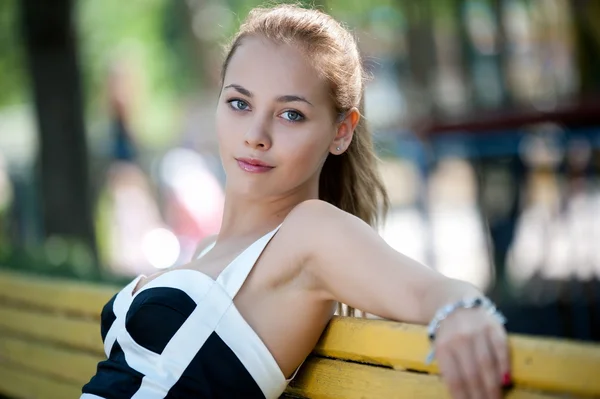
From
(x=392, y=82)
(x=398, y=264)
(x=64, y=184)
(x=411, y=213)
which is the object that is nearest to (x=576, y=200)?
(x=64, y=184)

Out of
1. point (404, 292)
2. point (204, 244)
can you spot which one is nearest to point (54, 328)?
point (204, 244)

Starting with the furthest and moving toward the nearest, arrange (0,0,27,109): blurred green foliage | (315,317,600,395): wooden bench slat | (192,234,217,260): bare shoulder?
(0,0,27,109): blurred green foliage, (192,234,217,260): bare shoulder, (315,317,600,395): wooden bench slat

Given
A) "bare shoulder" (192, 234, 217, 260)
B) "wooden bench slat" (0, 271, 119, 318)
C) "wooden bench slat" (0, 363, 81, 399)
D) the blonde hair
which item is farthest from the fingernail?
"wooden bench slat" (0, 363, 81, 399)

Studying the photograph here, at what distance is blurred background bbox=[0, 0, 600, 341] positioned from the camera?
6.33 m

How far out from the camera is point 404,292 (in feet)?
6.03

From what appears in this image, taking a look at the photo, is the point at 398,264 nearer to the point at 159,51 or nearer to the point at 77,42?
the point at 77,42

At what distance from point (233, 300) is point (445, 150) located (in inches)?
227

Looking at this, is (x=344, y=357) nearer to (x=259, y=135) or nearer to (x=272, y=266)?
(x=272, y=266)

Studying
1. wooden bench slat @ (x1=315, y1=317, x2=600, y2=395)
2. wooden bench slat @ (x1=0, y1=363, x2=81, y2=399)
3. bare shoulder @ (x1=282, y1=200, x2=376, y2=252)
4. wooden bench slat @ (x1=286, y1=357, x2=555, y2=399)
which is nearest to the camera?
wooden bench slat @ (x1=315, y1=317, x2=600, y2=395)

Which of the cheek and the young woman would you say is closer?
the young woman

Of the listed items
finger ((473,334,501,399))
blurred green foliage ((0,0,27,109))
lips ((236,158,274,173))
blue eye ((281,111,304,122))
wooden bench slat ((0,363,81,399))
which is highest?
blue eye ((281,111,304,122))

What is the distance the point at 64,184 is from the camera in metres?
8.01

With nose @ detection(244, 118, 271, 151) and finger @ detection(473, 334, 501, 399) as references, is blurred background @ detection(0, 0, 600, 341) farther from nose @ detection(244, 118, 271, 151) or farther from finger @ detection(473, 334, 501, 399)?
finger @ detection(473, 334, 501, 399)

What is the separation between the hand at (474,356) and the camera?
158 cm
